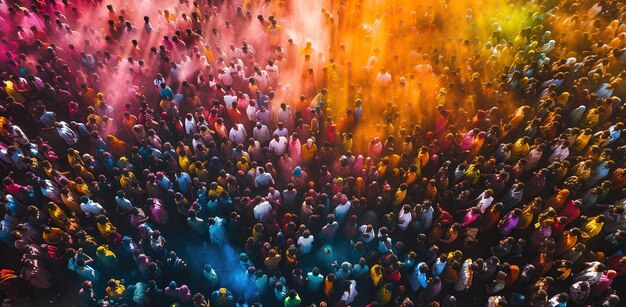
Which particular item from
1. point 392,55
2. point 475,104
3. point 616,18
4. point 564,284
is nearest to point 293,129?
point 392,55

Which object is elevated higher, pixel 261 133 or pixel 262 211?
pixel 261 133

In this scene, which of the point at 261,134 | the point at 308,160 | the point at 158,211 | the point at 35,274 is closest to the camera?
the point at 35,274

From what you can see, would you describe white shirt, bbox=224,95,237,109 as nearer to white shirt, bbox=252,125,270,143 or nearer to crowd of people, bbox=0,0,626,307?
crowd of people, bbox=0,0,626,307

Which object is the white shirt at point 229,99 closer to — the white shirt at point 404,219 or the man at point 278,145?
the man at point 278,145

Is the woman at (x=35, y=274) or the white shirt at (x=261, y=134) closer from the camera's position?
the woman at (x=35, y=274)

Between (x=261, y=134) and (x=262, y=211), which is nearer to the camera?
(x=262, y=211)

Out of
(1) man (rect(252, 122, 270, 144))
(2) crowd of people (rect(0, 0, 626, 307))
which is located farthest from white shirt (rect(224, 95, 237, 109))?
(1) man (rect(252, 122, 270, 144))

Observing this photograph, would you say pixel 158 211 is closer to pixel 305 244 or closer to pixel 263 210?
pixel 263 210

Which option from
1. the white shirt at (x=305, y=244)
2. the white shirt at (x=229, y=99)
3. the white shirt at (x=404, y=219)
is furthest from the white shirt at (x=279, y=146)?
the white shirt at (x=404, y=219)

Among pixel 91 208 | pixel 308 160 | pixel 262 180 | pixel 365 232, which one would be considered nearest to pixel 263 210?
pixel 262 180
